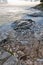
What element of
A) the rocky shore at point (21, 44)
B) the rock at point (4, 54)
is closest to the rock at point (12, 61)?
the rocky shore at point (21, 44)

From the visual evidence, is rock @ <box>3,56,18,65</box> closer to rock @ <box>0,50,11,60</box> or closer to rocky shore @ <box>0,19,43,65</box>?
rocky shore @ <box>0,19,43,65</box>

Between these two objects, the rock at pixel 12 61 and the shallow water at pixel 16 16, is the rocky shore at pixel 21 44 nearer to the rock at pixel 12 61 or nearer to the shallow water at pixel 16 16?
the rock at pixel 12 61

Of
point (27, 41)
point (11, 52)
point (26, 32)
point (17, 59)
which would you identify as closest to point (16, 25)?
point (26, 32)

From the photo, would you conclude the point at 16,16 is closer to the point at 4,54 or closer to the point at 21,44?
the point at 21,44

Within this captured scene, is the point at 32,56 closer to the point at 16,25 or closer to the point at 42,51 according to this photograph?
the point at 42,51

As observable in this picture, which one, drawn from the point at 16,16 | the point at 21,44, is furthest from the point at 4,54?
the point at 16,16

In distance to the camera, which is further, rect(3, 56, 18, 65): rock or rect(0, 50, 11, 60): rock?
rect(0, 50, 11, 60): rock

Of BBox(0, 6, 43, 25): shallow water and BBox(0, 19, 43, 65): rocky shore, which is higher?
BBox(0, 19, 43, 65): rocky shore

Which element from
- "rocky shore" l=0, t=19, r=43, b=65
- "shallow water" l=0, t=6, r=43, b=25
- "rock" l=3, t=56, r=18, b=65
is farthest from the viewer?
"shallow water" l=0, t=6, r=43, b=25

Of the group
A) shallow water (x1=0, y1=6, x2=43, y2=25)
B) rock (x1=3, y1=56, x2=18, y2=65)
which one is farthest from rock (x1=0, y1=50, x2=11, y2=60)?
shallow water (x1=0, y1=6, x2=43, y2=25)
